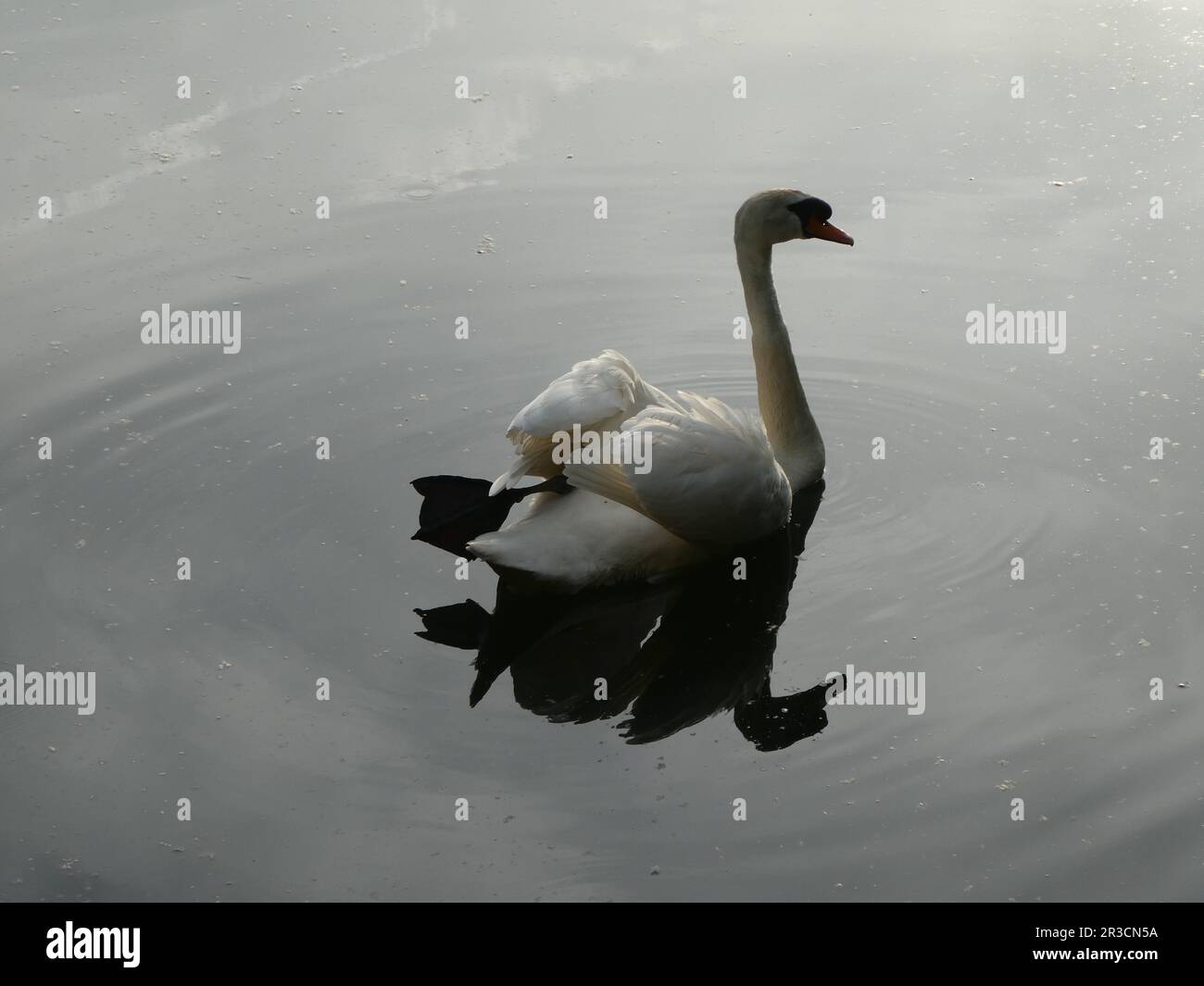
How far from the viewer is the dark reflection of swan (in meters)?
6.32

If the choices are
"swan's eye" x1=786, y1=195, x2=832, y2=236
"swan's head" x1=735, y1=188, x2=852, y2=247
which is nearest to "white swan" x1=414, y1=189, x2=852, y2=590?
"swan's head" x1=735, y1=188, x2=852, y2=247

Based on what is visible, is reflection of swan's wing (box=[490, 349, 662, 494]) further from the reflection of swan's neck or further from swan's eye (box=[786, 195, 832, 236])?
swan's eye (box=[786, 195, 832, 236])

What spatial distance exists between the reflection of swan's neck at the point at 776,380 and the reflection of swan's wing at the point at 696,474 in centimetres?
79

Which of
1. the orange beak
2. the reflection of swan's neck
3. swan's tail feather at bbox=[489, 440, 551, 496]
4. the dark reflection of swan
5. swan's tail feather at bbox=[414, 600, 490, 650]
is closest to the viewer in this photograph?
the dark reflection of swan

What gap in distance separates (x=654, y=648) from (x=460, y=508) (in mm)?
1069

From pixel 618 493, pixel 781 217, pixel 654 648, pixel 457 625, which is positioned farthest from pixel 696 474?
pixel 781 217

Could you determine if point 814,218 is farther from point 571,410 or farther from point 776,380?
Answer: point 571,410

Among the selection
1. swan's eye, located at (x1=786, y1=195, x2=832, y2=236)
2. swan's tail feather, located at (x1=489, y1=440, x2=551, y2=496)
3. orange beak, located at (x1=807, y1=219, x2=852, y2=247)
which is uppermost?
swan's eye, located at (x1=786, y1=195, x2=832, y2=236)

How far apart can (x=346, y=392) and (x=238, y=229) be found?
2.34 m

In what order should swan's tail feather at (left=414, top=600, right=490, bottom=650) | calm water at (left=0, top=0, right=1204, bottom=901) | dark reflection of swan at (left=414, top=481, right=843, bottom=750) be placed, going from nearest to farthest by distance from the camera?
calm water at (left=0, top=0, right=1204, bottom=901), dark reflection of swan at (left=414, top=481, right=843, bottom=750), swan's tail feather at (left=414, top=600, right=490, bottom=650)

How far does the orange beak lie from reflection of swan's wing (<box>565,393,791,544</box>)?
4.57 feet

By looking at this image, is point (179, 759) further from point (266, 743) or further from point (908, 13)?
point (908, 13)

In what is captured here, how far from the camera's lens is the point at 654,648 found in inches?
267

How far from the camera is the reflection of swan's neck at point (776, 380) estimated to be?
800 centimetres
